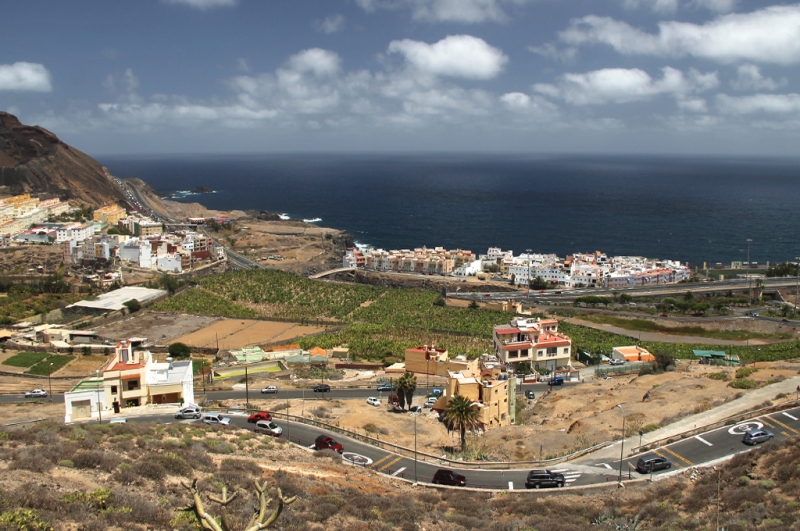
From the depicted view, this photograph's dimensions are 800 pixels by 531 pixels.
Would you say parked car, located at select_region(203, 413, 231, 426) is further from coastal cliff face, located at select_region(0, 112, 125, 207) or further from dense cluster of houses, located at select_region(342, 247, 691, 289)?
coastal cliff face, located at select_region(0, 112, 125, 207)

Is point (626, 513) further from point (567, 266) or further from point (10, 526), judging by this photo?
point (567, 266)

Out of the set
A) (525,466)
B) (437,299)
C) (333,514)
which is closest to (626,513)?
(525,466)

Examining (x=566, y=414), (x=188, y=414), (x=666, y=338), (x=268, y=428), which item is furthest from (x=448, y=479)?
(x=666, y=338)

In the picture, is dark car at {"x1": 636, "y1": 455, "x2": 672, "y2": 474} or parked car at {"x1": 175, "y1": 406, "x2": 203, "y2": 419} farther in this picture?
parked car at {"x1": 175, "y1": 406, "x2": 203, "y2": 419}

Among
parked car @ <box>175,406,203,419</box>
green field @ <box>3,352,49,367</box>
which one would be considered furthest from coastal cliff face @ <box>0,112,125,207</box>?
parked car @ <box>175,406,203,419</box>

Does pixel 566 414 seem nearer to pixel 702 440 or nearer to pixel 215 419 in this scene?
pixel 702 440
